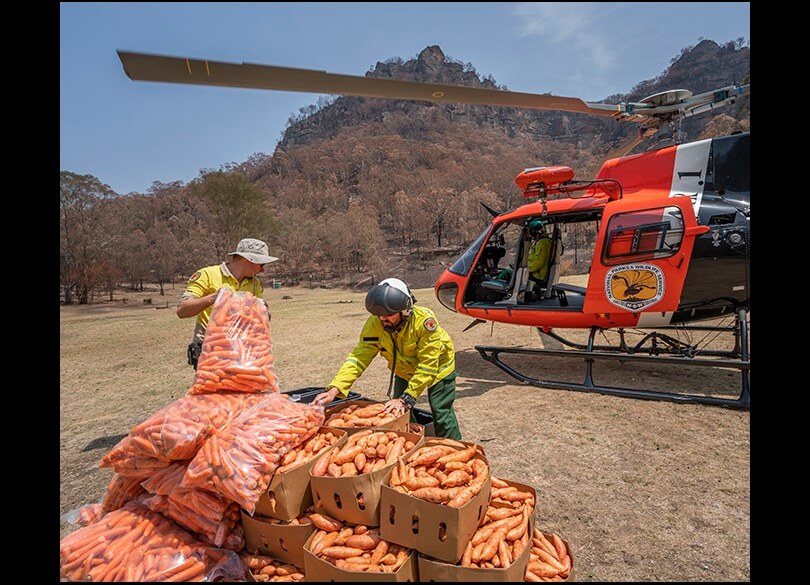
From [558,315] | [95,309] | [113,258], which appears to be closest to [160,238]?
Result: [113,258]

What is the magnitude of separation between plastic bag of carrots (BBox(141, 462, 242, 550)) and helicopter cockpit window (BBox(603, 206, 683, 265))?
5.07 m

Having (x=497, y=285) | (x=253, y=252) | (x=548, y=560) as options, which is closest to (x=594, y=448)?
(x=548, y=560)

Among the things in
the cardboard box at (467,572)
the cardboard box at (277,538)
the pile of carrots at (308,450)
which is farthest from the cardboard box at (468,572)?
the pile of carrots at (308,450)

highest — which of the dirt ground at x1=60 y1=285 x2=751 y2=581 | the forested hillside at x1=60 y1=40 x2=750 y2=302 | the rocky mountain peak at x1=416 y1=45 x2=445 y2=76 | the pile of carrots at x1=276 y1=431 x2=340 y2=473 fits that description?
the rocky mountain peak at x1=416 y1=45 x2=445 y2=76

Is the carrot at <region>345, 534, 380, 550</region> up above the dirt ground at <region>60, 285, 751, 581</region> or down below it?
above

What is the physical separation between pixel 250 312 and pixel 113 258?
111ft

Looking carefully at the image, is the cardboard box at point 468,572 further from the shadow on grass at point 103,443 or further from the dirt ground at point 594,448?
the shadow on grass at point 103,443

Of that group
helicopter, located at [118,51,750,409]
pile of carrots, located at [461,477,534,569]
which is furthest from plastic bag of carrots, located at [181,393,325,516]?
helicopter, located at [118,51,750,409]

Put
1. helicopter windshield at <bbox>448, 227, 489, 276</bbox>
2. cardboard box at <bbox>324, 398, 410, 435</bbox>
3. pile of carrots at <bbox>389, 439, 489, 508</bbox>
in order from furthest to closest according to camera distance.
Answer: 1. helicopter windshield at <bbox>448, 227, 489, 276</bbox>
2. cardboard box at <bbox>324, 398, 410, 435</bbox>
3. pile of carrots at <bbox>389, 439, 489, 508</bbox>

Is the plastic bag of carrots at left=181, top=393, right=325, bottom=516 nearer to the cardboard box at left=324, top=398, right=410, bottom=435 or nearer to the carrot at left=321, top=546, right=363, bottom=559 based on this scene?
the cardboard box at left=324, top=398, right=410, bottom=435

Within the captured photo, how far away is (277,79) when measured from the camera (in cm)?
235

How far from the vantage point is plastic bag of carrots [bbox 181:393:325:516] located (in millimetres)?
2109
